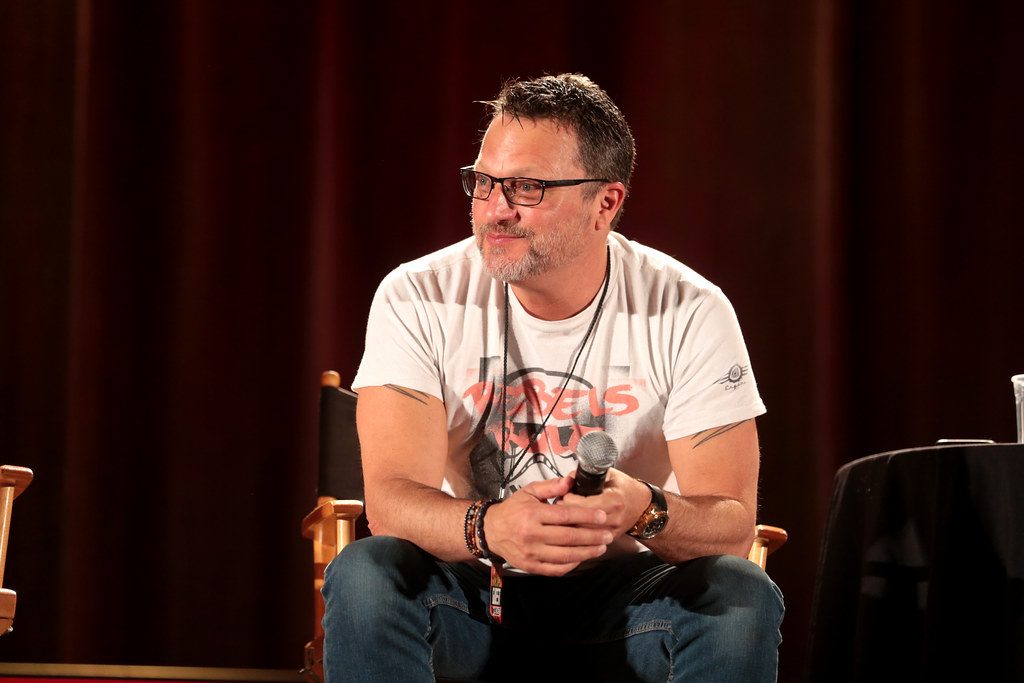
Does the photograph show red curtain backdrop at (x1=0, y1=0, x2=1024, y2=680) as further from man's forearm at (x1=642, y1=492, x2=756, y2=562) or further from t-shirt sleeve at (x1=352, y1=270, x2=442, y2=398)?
man's forearm at (x1=642, y1=492, x2=756, y2=562)

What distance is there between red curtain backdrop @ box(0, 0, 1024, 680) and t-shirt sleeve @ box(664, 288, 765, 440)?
1.42 meters

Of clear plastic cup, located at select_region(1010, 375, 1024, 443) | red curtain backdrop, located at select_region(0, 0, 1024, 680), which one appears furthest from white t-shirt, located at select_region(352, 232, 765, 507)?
red curtain backdrop, located at select_region(0, 0, 1024, 680)

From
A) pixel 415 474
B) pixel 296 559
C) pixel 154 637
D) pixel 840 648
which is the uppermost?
pixel 415 474

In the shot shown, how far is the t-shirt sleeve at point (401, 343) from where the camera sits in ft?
5.26

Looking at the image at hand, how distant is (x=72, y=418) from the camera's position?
287 cm

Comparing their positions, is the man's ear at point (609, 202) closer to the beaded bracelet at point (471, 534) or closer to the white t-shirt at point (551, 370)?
the white t-shirt at point (551, 370)

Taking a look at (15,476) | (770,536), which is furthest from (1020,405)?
(15,476)

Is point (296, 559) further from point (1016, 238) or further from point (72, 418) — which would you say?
point (1016, 238)

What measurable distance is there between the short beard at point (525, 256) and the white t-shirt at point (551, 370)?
0.20 ft

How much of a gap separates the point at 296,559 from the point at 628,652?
1.66 meters

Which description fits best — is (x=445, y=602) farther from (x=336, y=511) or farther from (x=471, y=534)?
(x=336, y=511)

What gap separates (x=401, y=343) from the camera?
162 cm

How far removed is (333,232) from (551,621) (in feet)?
5.66

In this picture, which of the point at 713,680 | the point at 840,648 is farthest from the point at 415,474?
the point at 840,648
